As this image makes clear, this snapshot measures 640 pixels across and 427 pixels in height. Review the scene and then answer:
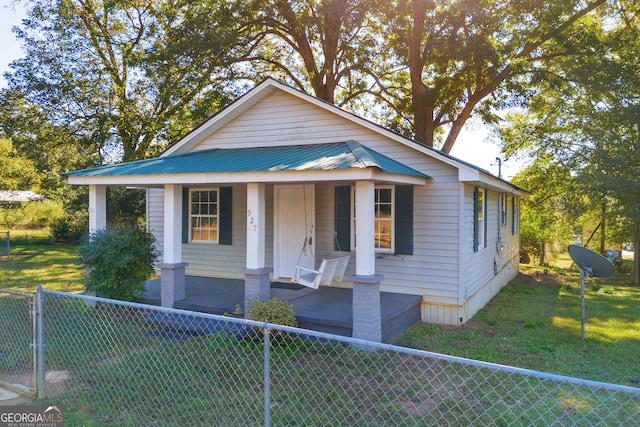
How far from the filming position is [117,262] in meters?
7.35

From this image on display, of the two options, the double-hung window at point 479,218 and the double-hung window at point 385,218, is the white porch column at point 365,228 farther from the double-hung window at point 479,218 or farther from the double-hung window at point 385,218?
the double-hung window at point 479,218

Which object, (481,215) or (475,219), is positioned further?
(481,215)

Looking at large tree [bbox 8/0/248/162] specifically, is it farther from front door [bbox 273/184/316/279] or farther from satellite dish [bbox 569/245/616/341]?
satellite dish [bbox 569/245/616/341]

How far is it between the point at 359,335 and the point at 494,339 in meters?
2.44

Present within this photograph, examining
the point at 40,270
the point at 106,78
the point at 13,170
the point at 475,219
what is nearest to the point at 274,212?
the point at 475,219

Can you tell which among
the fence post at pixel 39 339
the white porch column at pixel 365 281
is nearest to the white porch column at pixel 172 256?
the white porch column at pixel 365 281

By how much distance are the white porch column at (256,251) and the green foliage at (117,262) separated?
6.54ft

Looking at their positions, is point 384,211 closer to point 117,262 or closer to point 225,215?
point 225,215

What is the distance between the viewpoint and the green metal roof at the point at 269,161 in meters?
6.68

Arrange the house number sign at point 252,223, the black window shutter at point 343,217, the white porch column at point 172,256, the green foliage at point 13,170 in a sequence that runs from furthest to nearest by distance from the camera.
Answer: the green foliage at point 13,170, the black window shutter at point 343,217, the white porch column at point 172,256, the house number sign at point 252,223

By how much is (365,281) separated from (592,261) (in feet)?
11.9

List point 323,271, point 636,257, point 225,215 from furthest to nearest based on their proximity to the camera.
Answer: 1. point 636,257
2. point 225,215
3. point 323,271

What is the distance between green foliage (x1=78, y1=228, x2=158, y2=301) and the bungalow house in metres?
0.45

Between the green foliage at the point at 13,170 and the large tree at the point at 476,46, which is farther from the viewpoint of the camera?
the green foliage at the point at 13,170
